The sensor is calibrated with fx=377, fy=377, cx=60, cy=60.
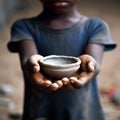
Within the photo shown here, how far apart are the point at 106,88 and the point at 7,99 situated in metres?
0.77

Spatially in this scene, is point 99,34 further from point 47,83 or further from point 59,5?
point 47,83

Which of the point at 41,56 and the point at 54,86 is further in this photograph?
the point at 41,56

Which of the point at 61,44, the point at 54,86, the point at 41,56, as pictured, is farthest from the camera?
the point at 61,44

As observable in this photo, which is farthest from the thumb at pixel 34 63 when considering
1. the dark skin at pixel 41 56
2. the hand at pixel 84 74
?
the hand at pixel 84 74

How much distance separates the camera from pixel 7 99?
2.79 metres

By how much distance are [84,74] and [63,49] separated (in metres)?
0.21

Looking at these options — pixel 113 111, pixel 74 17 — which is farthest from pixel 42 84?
pixel 113 111

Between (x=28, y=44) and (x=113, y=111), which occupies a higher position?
(x=28, y=44)

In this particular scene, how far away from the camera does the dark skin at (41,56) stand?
1.25 metres

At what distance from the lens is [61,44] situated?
1.48m

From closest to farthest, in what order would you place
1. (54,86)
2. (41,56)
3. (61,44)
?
(54,86), (41,56), (61,44)

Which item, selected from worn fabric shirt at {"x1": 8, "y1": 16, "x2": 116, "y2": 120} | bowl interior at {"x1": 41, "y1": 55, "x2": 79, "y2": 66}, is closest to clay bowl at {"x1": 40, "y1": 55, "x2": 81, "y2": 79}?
bowl interior at {"x1": 41, "y1": 55, "x2": 79, "y2": 66}

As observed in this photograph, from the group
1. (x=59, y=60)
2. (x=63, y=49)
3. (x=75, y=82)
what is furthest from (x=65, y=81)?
(x=63, y=49)

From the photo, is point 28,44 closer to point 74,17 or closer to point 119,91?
point 74,17
